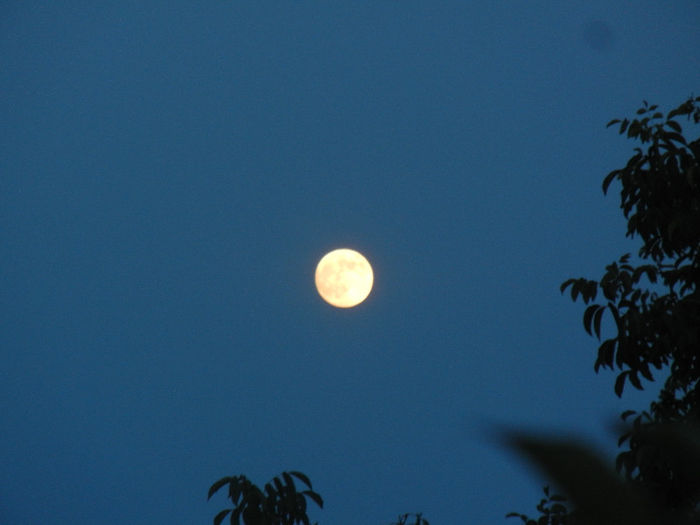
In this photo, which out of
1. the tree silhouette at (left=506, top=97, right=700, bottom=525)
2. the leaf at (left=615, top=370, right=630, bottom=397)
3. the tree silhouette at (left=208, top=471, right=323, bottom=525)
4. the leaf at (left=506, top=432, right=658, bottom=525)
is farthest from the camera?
the tree silhouette at (left=208, top=471, right=323, bottom=525)

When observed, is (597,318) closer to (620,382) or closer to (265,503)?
(620,382)

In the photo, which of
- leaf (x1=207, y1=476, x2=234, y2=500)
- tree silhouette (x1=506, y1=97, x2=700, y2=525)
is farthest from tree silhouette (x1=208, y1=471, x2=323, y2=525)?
tree silhouette (x1=506, y1=97, x2=700, y2=525)

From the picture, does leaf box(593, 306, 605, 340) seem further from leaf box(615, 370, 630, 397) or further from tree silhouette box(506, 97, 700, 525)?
leaf box(615, 370, 630, 397)

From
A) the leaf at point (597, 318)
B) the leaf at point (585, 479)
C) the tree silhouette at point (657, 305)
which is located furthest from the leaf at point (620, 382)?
the leaf at point (585, 479)

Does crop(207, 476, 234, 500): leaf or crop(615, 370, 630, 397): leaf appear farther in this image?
crop(207, 476, 234, 500): leaf

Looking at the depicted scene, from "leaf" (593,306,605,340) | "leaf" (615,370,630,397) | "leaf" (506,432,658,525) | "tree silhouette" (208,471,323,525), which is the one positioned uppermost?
"tree silhouette" (208,471,323,525)

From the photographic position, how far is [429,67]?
119 meters

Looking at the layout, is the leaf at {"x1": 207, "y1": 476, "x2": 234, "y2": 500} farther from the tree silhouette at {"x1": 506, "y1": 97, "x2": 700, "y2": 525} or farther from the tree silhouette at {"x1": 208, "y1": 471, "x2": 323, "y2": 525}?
the tree silhouette at {"x1": 506, "y1": 97, "x2": 700, "y2": 525}

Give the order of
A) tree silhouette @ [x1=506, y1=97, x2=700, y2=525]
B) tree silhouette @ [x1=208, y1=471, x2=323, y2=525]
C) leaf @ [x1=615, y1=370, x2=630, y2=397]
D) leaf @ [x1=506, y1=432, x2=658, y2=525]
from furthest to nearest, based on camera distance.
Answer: tree silhouette @ [x1=208, y1=471, x2=323, y2=525] < leaf @ [x1=615, y1=370, x2=630, y2=397] < tree silhouette @ [x1=506, y1=97, x2=700, y2=525] < leaf @ [x1=506, y1=432, x2=658, y2=525]

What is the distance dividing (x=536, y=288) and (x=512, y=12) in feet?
179

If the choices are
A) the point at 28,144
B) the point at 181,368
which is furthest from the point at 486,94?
the point at 28,144

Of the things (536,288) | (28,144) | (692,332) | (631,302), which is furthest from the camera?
(28,144)

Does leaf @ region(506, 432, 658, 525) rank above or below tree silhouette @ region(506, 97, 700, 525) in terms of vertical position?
below

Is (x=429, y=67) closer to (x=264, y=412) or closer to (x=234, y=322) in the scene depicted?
(x=234, y=322)
